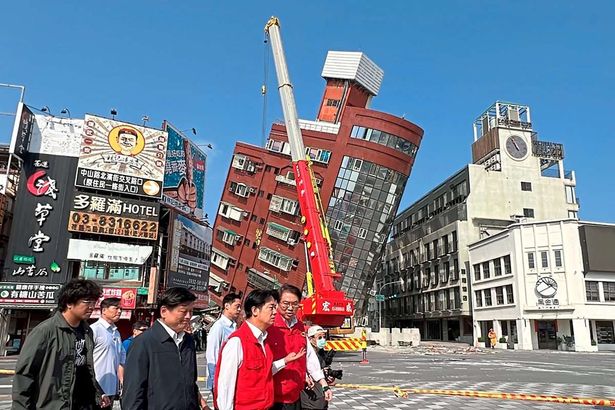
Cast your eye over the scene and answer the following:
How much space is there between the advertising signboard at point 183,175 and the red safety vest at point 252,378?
105 ft

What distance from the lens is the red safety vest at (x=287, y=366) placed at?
175 inches

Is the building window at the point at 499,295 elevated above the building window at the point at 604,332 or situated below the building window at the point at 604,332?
above

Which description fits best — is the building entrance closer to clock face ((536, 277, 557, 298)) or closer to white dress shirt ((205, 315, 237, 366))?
clock face ((536, 277, 557, 298))

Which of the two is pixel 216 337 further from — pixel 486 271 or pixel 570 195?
pixel 570 195

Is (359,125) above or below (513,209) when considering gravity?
above

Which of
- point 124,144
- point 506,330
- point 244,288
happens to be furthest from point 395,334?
point 124,144

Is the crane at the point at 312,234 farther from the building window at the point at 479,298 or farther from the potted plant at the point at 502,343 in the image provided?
the building window at the point at 479,298

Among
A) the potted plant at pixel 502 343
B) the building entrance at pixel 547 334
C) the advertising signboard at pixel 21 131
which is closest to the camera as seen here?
the advertising signboard at pixel 21 131

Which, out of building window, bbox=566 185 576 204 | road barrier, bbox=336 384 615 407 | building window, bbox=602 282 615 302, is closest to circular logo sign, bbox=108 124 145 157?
road barrier, bbox=336 384 615 407

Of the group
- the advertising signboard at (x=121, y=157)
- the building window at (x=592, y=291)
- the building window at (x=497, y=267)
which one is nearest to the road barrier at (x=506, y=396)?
the advertising signboard at (x=121, y=157)

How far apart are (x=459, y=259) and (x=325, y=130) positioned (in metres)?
20.7

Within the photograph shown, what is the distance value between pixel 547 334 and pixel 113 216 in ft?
114

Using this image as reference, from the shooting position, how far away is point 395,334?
1599 inches

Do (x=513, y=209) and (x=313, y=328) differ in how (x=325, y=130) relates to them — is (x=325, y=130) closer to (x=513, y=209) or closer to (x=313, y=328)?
(x=513, y=209)
